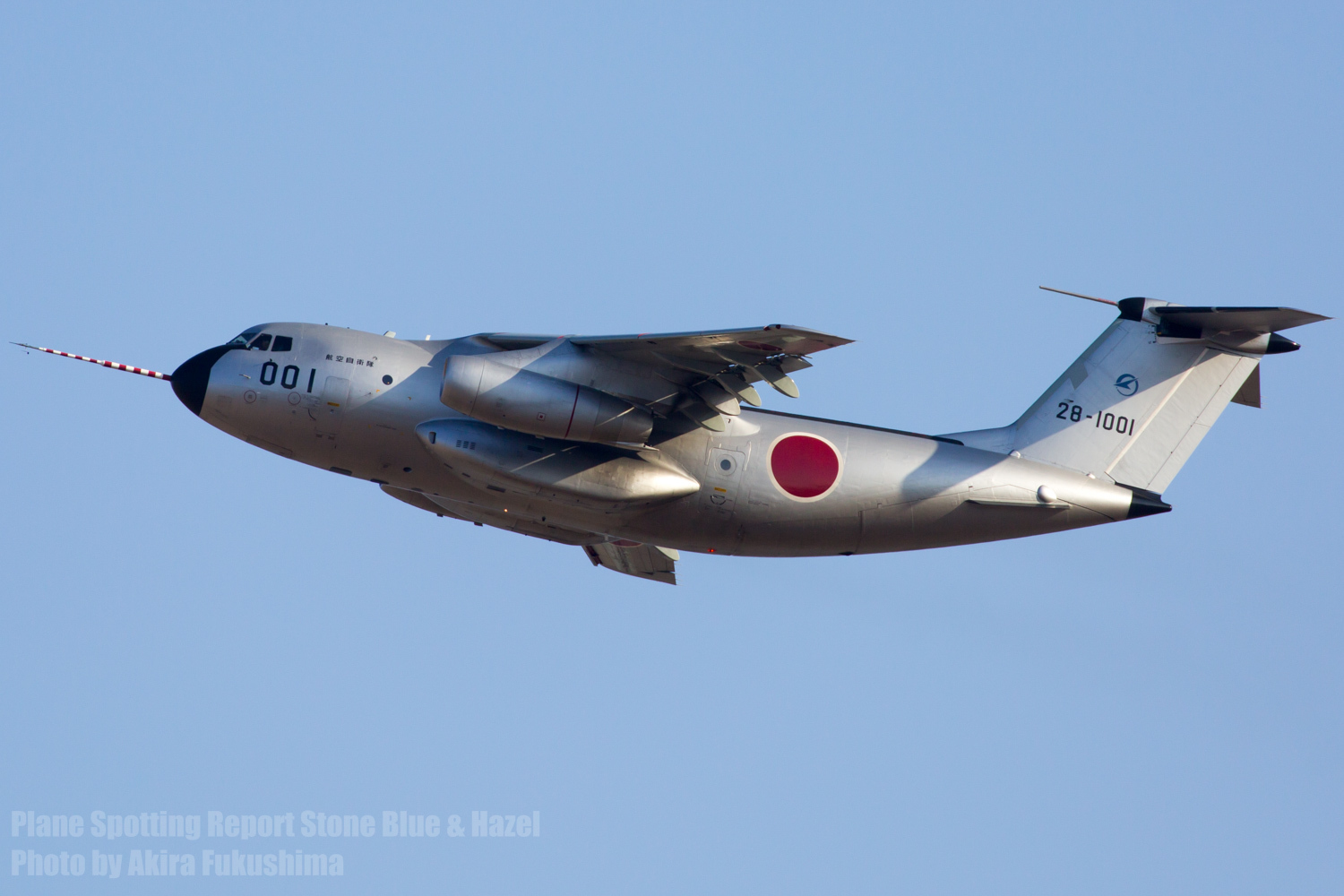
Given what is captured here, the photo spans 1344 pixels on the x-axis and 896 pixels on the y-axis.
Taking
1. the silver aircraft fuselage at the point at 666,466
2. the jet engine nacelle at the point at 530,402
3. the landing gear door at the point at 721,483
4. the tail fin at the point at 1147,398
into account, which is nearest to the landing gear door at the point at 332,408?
the silver aircraft fuselage at the point at 666,466

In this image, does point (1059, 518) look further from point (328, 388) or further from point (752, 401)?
point (328, 388)

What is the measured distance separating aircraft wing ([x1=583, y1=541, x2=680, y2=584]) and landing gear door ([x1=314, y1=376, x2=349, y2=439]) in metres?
3.88

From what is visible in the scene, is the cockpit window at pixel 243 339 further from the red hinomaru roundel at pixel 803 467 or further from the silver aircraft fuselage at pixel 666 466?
the red hinomaru roundel at pixel 803 467

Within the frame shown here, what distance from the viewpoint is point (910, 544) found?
14.7 meters

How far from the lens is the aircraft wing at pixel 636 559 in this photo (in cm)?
1686

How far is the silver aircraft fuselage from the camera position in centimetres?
1392

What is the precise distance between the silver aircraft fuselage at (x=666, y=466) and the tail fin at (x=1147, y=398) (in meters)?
0.53

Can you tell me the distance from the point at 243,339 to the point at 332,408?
1456 mm

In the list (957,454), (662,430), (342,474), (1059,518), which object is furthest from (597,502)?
(1059,518)

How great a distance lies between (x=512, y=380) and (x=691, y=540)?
282 centimetres

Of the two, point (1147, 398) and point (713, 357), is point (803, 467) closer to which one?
point (713, 357)

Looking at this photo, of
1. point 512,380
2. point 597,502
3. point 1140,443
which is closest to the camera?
point 512,380

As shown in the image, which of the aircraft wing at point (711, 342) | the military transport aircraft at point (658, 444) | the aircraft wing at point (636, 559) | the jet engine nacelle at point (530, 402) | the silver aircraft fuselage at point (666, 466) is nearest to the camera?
the aircraft wing at point (711, 342)

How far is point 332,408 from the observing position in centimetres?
1392
